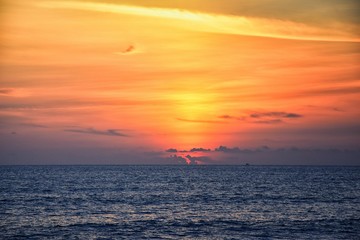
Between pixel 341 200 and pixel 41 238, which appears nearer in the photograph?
pixel 41 238

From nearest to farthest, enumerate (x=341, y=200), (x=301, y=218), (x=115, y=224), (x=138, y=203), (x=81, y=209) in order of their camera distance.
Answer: (x=115, y=224), (x=301, y=218), (x=81, y=209), (x=138, y=203), (x=341, y=200)

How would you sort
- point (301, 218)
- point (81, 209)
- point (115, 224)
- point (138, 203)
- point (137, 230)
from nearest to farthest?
point (137, 230) < point (115, 224) < point (301, 218) < point (81, 209) < point (138, 203)

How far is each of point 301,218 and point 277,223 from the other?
4949 millimetres

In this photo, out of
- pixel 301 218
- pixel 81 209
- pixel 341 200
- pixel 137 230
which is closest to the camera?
pixel 137 230

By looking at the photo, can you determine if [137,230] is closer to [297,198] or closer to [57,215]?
[57,215]

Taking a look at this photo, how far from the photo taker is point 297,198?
8088 centimetres

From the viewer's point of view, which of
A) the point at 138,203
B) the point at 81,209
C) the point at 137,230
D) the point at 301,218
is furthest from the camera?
the point at 138,203

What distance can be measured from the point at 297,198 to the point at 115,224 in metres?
39.3

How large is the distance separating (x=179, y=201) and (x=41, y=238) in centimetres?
3398

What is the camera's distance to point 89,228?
47.9 meters

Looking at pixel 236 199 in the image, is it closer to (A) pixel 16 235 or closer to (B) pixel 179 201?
(B) pixel 179 201

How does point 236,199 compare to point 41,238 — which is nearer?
point 41,238

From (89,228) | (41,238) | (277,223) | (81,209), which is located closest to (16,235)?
(41,238)

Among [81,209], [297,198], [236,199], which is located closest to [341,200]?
[297,198]
